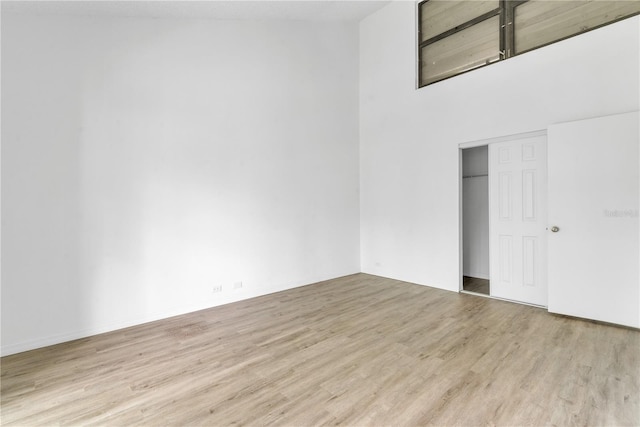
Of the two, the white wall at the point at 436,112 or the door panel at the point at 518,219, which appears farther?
the door panel at the point at 518,219

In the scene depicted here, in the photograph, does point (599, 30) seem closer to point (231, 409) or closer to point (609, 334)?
point (609, 334)

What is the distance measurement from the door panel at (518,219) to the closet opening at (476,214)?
3.11 feet

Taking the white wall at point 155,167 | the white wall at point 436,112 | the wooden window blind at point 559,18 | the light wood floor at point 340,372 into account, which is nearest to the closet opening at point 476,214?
the white wall at point 436,112

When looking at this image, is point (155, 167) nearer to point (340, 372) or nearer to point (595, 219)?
point (340, 372)

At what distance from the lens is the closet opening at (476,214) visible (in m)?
5.21

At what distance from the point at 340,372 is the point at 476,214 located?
4072 mm

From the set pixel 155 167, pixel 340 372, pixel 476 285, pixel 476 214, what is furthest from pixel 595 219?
pixel 155 167

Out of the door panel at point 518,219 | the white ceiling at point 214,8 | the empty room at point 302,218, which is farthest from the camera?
the door panel at point 518,219

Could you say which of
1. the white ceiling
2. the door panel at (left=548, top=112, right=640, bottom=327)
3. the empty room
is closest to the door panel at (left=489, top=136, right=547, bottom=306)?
the empty room

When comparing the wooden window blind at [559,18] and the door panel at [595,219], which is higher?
the wooden window blind at [559,18]

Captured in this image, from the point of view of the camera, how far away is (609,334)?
2.99m

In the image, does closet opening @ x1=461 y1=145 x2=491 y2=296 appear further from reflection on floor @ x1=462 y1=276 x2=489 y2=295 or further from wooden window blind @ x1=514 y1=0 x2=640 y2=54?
wooden window blind @ x1=514 y1=0 x2=640 y2=54

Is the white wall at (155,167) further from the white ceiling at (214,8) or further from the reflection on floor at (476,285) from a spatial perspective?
the reflection on floor at (476,285)

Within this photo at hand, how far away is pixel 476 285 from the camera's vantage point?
4.87 metres
